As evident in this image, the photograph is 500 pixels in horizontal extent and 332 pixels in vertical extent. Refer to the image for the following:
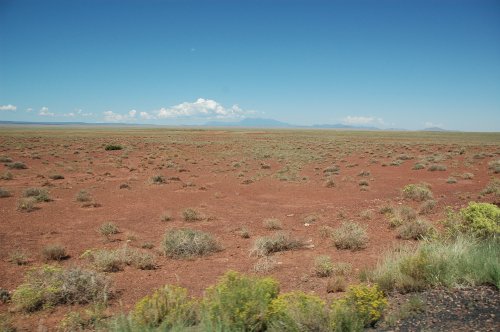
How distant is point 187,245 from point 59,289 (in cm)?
343

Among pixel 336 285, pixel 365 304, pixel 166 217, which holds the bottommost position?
pixel 166 217

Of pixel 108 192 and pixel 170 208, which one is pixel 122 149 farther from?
pixel 170 208

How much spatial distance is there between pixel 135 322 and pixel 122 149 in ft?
145

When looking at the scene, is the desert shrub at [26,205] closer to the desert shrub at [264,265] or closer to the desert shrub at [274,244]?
the desert shrub at [274,244]

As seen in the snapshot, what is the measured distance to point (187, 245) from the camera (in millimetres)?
9266

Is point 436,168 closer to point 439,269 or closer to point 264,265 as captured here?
point 264,265


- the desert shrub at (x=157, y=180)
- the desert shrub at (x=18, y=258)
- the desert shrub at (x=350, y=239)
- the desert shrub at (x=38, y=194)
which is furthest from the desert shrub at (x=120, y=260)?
the desert shrub at (x=157, y=180)

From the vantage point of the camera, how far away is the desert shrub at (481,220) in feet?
26.6

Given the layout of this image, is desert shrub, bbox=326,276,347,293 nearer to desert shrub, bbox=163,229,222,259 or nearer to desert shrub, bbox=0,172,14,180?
desert shrub, bbox=163,229,222,259

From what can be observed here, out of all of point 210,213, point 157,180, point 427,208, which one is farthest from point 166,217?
point 427,208

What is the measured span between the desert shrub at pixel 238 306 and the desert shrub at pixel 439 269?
220cm

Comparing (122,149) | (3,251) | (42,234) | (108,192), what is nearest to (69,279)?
(3,251)

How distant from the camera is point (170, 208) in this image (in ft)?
51.0

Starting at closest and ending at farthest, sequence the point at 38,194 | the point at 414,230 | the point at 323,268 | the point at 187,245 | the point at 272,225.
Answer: the point at 323,268, the point at 187,245, the point at 414,230, the point at 272,225, the point at 38,194
